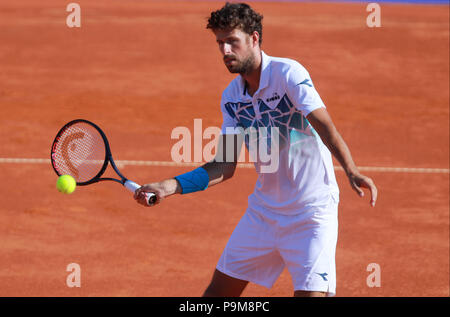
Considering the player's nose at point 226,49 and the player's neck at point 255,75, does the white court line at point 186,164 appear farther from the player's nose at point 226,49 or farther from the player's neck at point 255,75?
the player's nose at point 226,49

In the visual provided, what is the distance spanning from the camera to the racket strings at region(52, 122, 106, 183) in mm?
4770

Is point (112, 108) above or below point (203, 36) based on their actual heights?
below

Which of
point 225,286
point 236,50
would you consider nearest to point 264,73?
point 236,50

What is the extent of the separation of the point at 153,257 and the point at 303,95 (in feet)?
12.5

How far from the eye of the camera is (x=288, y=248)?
13.5 ft

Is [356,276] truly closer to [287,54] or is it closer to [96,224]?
[96,224]

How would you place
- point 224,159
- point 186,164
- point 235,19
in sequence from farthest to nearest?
point 186,164 → point 224,159 → point 235,19

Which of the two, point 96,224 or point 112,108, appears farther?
point 112,108

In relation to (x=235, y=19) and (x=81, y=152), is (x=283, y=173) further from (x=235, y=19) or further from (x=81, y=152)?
(x=81, y=152)

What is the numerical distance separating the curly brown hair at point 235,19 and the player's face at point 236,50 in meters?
0.03

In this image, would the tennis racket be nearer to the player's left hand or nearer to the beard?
the beard

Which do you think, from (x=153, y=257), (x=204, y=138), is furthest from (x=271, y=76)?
(x=204, y=138)

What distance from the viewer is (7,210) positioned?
27.6 ft
